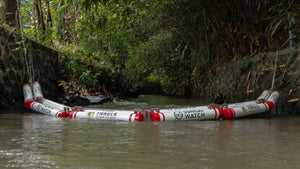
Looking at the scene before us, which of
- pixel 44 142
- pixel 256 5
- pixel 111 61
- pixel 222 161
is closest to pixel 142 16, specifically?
pixel 256 5

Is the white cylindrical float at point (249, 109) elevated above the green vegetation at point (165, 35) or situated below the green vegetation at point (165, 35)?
below

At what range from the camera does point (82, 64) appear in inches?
370

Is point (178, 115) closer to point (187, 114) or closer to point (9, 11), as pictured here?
point (187, 114)

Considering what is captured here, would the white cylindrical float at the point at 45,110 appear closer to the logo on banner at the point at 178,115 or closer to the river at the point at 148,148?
the river at the point at 148,148

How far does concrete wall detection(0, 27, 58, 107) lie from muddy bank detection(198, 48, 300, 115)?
3742 millimetres

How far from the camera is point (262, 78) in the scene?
565 cm

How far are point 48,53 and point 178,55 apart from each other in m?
4.30

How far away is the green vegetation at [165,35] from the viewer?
19.5 ft

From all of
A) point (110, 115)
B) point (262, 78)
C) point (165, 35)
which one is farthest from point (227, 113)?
point (165, 35)

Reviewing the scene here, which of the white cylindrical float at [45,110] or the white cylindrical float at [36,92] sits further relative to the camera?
the white cylindrical float at [36,92]

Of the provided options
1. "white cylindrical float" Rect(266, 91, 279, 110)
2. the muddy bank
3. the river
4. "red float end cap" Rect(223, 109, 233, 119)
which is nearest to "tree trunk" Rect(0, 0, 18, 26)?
the river

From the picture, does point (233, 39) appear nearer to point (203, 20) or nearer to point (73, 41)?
point (203, 20)

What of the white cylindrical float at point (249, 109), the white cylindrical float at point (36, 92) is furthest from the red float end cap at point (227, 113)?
the white cylindrical float at point (36, 92)

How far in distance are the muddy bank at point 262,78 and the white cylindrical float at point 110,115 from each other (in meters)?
2.31
